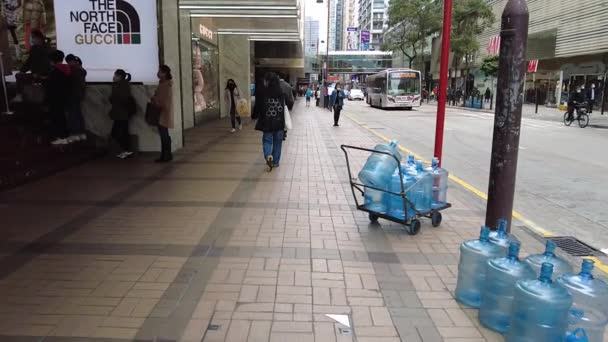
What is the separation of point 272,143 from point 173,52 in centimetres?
337

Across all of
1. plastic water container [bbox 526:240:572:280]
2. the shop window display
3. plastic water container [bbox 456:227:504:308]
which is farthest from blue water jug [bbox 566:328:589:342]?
the shop window display

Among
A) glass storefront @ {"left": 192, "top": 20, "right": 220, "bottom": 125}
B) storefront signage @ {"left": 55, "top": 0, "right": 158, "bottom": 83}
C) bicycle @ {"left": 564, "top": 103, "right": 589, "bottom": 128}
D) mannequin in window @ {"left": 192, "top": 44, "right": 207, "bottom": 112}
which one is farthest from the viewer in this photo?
bicycle @ {"left": 564, "top": 103, "right": 589, "bottom": 128}

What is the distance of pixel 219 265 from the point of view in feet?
14.0

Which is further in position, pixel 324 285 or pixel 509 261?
pixel 324 285

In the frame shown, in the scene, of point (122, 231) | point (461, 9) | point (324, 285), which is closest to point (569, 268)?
point (324, 285)

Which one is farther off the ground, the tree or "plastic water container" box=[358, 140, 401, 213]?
the tree

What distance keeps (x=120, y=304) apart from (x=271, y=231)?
198 centimetres

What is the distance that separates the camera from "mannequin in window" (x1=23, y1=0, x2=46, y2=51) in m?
8.68

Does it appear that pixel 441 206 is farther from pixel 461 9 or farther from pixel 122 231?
pixel 461 9

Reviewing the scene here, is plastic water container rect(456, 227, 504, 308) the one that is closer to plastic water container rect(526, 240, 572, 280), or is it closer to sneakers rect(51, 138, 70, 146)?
plastic water container rect(526, 240, 572, 280)

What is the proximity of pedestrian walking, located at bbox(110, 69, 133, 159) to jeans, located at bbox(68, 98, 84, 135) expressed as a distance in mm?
573

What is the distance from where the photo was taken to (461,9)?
40.2 m

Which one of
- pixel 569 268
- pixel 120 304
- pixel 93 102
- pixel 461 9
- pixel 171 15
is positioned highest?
pixel 461 9

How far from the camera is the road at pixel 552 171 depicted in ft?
20.6
